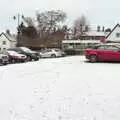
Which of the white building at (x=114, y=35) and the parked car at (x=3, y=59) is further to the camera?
the white building at (x=114, y=35)

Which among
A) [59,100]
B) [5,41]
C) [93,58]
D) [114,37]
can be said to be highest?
[114,37]

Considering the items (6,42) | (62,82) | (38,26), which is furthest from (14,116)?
(6,42)

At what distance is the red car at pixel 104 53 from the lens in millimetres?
25272

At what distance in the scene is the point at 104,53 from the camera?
25.6m

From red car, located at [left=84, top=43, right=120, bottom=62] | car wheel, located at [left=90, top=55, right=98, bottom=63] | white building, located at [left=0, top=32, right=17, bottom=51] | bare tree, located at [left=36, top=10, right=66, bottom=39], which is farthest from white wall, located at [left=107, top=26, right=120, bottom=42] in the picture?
car wheel, located at [left=90, top=55, right=98, bottom=63]

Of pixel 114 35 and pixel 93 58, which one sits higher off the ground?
pixel 114 35

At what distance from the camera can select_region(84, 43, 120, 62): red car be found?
25.3 m

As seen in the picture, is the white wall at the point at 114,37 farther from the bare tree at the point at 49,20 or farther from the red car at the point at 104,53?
the red car at the point at 104,53

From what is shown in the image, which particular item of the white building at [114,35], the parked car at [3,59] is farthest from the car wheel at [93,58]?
the white building at [114,35]

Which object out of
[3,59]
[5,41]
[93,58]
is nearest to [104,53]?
[93,58]

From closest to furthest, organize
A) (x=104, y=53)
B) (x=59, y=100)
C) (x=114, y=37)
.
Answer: (x=59, y=100) → (x=104, y=53) → (x=114, y=37)

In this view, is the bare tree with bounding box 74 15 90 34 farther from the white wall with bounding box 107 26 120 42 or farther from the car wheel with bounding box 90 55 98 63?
the car wheel with bounding box 90 55 98 63

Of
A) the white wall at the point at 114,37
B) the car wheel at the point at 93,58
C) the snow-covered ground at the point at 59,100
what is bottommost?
the car wheel at the point at 93,58

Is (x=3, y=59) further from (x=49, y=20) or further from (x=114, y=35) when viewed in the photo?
(x=49, y=20)
